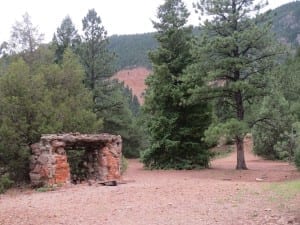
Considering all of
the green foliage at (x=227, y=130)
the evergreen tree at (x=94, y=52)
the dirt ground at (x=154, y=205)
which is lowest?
the dirt ground at (x=154, y=205)

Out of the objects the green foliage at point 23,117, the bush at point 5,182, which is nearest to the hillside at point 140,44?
the green foliage at point 23,117

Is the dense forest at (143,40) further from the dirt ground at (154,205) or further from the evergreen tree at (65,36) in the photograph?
the dirt ground at (154,205)

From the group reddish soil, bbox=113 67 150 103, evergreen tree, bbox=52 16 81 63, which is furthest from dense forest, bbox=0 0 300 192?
reddish soil, bbox=113 67 150 103

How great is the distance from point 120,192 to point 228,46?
420 inches

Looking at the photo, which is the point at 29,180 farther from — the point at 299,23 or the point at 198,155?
the point at 299,23

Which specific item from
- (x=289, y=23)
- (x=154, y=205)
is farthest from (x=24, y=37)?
(x=289, y=23)

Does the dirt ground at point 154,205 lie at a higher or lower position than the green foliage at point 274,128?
lower

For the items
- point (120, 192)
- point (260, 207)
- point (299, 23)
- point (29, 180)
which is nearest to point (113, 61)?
point (29, 180)

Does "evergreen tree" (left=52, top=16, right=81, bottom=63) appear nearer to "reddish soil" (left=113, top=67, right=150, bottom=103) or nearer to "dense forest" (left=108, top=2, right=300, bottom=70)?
"dense forest" (left=108, top=2, right=300, bottom=70)

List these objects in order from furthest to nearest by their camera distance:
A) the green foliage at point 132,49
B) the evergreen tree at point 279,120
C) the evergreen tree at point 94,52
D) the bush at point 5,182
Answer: the green foliage at point 132,49 < the evergreen tree at point 94,52 < the evergreen tree at point 279,120 < the bush at point 5,182

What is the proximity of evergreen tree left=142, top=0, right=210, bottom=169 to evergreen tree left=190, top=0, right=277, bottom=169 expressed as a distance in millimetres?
2101

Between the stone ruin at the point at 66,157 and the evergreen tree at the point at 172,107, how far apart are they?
5.57 metres

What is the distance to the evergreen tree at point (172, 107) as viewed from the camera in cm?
2573

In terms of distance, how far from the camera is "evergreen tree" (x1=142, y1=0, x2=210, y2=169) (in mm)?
25734
